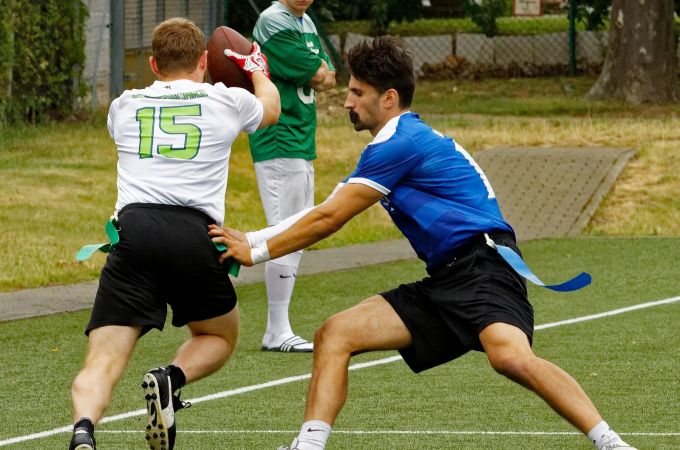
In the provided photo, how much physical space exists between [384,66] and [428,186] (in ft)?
1.70

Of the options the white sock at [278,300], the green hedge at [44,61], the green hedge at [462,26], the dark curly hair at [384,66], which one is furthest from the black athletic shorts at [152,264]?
the green hedge at [462,26]

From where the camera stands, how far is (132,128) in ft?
20.7

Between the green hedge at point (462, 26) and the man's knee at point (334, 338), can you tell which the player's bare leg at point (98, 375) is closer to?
the man's knee at point (334, 338)

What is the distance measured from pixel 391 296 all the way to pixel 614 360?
3163 millimetres

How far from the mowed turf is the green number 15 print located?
1433mm

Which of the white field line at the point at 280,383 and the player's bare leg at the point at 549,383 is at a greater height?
the player's bare leg at the point at 549,383

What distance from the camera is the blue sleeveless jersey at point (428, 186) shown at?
20.0ft

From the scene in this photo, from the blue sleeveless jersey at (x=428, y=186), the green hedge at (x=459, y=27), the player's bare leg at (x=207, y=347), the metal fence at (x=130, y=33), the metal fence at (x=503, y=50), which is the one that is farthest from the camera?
the green hedge at (x=459, y=27)

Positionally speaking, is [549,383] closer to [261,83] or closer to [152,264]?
[152,264]

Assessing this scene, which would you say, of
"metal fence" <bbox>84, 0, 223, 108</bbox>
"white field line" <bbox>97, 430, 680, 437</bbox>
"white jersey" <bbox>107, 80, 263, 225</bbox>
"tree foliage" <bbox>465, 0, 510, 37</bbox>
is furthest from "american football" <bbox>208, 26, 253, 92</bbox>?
"tree foliage" <bbox>465, 0, 510, 37</bbox>

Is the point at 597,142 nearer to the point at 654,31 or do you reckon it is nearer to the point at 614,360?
the point at 654,31

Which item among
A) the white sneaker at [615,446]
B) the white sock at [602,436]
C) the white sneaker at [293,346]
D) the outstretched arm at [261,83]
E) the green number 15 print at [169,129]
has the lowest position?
the white sneaker at [293,346]

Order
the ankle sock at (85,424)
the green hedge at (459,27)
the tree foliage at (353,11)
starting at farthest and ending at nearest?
the green hedge at (459,27) → the tree foliage at (353,11) → the ankle sock at (85,424)

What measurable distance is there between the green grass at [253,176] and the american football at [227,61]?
5424 mm
